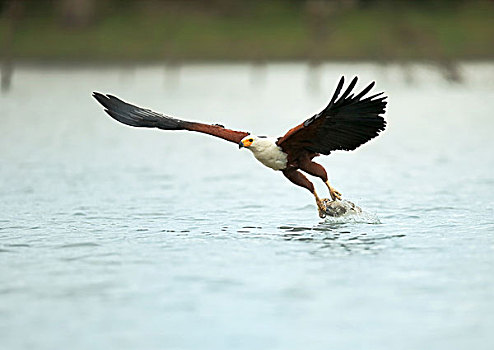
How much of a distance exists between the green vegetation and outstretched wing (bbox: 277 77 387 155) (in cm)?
4211

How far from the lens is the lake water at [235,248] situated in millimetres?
7246

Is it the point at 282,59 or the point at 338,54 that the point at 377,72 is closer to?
the point at 338,54

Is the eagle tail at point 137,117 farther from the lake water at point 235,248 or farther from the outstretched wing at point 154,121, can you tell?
the lake water at point 235,248

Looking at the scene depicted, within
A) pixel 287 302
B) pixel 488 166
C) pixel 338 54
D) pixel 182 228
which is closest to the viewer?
pixel 287 302

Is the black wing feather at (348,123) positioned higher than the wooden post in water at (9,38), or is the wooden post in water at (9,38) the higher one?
the wooden post in water at (9,38)

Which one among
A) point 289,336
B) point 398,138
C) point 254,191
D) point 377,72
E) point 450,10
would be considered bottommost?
point 289,336

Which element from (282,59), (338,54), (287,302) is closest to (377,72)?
(338,54)

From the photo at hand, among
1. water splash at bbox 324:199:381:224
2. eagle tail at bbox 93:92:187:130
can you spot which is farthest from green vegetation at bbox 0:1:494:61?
water splash at bbox 324:199:381:224

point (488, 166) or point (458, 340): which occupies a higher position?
point (488, 166)

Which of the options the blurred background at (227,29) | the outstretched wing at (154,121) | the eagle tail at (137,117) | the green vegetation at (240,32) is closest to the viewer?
the outstretched wing at (154,121)

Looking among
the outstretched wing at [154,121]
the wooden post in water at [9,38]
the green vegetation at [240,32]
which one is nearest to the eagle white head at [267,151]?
the outstretched wing at [154,121]

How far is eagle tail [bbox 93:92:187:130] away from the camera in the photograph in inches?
430

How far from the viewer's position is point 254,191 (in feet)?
46.0

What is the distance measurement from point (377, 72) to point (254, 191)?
113 ft
